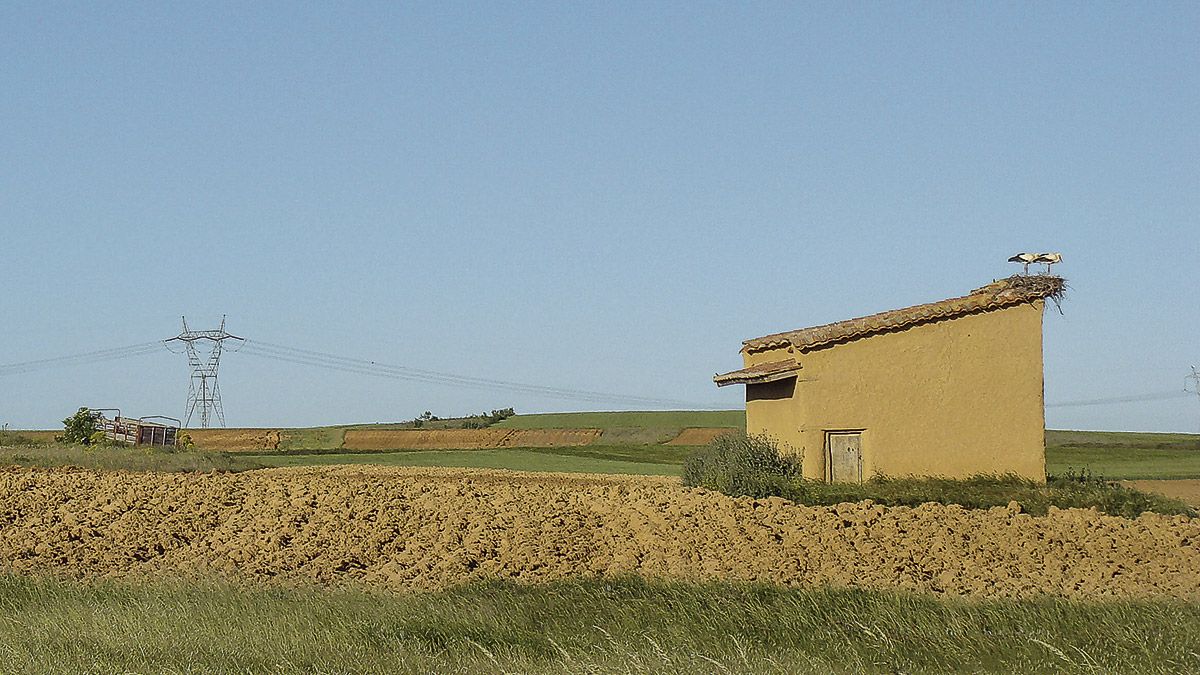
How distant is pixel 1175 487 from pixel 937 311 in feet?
40.7

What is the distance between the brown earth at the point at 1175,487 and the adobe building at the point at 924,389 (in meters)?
5.37

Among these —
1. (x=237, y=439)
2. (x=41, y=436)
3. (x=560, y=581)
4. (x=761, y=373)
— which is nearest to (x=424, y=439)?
(x=237, y=439)

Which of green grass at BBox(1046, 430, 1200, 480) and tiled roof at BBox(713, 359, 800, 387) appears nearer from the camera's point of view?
tiled roof at BBox(713, 359, 800, 387)

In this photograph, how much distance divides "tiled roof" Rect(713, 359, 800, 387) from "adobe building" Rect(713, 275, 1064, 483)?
1.8 inches

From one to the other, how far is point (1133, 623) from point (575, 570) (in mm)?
7883

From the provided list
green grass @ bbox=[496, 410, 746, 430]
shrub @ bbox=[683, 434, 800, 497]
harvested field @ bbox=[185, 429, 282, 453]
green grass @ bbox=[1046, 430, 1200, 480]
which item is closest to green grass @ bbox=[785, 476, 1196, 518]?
shrub @ bbox=[683, 434, 800, 497]

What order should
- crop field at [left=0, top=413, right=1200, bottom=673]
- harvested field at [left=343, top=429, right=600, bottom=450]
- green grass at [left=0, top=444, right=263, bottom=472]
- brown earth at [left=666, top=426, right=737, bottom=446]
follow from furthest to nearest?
brown earth at [left=666, top=426, right=737, bottom=446] → harvested field at [left=343, top=429, right=600, bottom=450] → green grass at [left=0, top=444, right=263, bottom=472] → crop field at [left=0, top=413, right=1200, bottom=673]

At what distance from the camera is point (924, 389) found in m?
26.2

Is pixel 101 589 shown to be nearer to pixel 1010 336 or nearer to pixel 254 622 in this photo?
pixel 254 622

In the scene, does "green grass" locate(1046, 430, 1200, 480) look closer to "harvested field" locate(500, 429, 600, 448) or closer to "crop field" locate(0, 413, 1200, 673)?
"crop field" locate(0, 413, 1200, 673)

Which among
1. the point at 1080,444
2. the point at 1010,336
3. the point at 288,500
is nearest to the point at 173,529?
the point at 288,500

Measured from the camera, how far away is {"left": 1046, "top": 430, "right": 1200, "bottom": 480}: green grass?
43.5 m

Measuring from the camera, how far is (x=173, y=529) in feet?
65.9

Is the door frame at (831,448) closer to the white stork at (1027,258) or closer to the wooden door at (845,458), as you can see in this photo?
the wooden door at (845,458)
